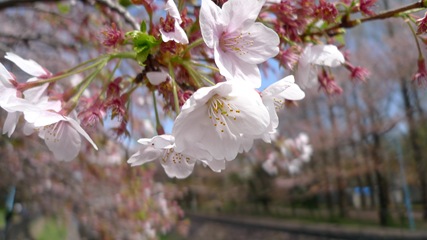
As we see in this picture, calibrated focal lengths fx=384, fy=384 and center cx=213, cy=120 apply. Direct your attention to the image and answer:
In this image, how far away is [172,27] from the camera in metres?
0.78

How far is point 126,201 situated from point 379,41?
44.1 ft

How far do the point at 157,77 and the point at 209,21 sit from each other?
0.61 feet

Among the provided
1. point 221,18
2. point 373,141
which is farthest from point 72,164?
point 373,141

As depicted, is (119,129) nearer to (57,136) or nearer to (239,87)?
(57,136)

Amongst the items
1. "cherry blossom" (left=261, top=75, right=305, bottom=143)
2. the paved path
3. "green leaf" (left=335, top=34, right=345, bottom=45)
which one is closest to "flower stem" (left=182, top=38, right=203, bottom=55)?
"cherry blossom" (left=261, top=75, right=305, bottom=143)

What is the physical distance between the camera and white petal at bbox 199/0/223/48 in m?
0.75

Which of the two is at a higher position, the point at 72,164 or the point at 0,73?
the point at 0,73

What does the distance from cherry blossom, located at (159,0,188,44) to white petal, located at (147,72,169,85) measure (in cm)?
12

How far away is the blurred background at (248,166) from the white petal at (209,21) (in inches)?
13.7

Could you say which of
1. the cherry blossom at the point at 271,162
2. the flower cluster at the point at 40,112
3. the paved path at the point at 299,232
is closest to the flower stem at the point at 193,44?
the flower cluster at the point at 40,112

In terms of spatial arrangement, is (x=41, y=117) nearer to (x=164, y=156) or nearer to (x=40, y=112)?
(x=40, y=112)

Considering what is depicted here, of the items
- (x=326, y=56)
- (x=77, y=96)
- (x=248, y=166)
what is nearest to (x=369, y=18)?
(x=326, y=56)

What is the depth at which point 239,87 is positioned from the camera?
0.71m

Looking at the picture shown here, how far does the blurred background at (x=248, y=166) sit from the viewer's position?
3039 mm
